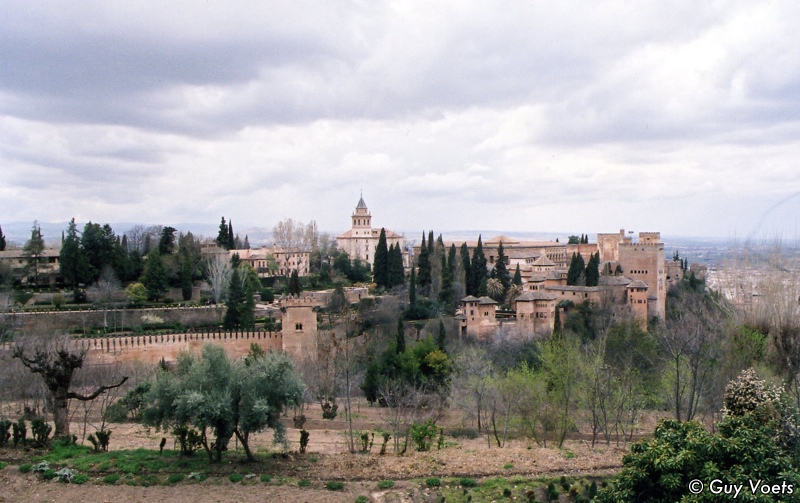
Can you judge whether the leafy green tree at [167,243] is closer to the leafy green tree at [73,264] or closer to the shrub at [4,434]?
the leafy green tree at [73,264]

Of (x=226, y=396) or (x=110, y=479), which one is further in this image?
(x=226, y=396)

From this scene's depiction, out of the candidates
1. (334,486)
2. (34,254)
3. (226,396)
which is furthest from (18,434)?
(34,254)

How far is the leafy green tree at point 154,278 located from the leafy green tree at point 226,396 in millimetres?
22100

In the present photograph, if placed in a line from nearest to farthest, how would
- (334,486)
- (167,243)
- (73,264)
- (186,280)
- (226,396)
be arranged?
(334,486) → (226,396) → (73,264) → (186,280) → (167,243)

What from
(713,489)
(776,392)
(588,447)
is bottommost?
(588,447)

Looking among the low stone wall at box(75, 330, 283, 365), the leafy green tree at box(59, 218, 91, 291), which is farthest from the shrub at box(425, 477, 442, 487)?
the leafy green tree at box(59, 218, 91, 291)

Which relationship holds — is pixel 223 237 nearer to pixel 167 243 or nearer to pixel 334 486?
pixel 167 243

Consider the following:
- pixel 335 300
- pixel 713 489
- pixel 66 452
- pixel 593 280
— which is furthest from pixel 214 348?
pixel 593 280

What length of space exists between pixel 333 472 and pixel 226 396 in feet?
7.75

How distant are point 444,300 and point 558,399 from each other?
65.6 ft

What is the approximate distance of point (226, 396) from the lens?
1179cm

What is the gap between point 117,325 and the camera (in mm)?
29781

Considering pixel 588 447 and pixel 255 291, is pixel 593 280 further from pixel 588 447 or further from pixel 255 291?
pixel 588 447

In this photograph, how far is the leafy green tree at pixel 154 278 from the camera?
1307 inches
